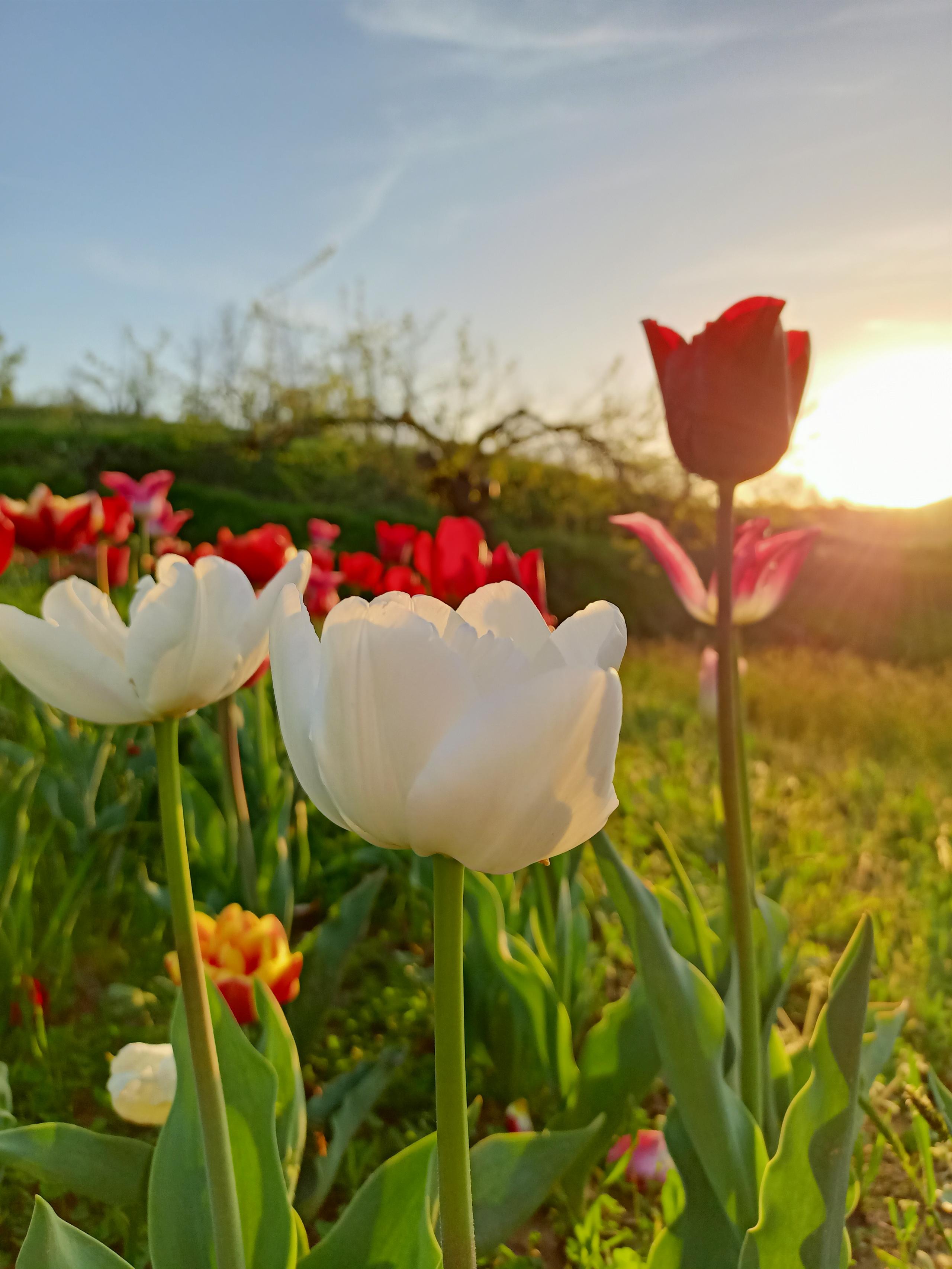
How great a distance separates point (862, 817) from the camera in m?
4.12

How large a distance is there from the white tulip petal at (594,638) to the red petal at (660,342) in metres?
0.62

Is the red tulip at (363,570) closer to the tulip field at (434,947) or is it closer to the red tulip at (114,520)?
the tulip field at (434,947)

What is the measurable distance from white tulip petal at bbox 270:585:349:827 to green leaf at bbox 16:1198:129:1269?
462 millimetres

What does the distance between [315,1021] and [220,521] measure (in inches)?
493

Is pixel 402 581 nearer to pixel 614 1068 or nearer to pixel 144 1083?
pixel 614 1068

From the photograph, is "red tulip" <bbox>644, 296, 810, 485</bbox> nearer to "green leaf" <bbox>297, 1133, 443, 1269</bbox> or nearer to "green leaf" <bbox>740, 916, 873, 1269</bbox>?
"green leaf" <bbox>740, 916, 873, 1269</bbox>

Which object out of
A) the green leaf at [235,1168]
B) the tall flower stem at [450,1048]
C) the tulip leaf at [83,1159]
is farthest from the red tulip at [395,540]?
the tall flower stem at [450,1048]

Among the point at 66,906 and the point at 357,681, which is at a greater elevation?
the point at 357,681

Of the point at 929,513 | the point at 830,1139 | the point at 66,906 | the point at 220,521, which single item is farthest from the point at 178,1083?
the point at 929,513

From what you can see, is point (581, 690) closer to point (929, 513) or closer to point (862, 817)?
point (862, 817)

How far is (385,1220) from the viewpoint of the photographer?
3.09 feet

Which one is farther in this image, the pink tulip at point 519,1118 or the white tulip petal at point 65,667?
the pink tulip at point 519,1118

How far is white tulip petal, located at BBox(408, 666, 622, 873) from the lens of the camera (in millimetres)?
546

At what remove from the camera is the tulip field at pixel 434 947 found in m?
0.59
